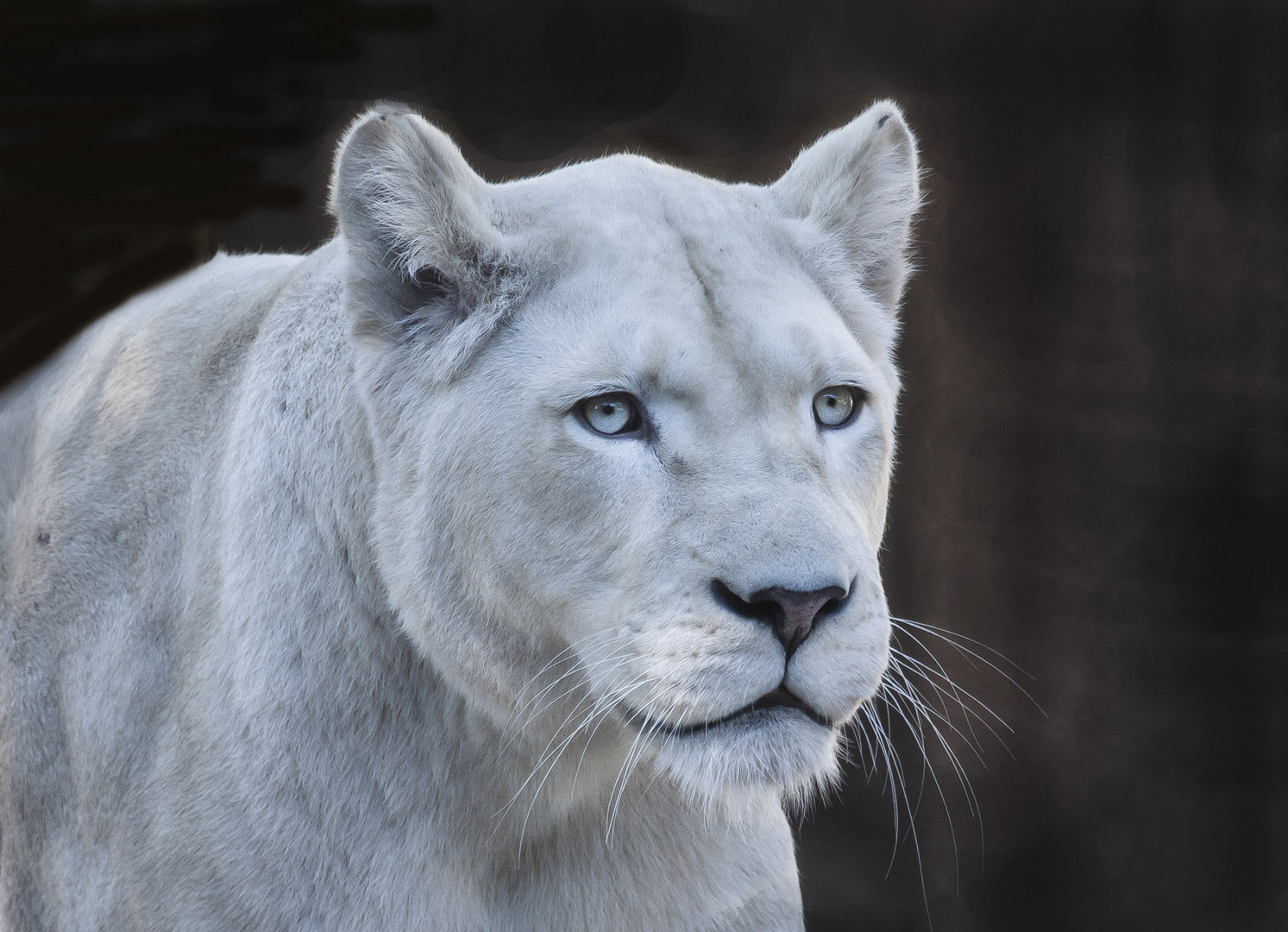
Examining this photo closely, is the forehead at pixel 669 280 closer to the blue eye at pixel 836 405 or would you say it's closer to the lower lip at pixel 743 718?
the blue eye at pixel 836 405

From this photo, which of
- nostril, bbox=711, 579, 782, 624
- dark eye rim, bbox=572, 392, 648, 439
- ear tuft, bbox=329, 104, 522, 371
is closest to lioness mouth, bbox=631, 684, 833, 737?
nostril, bbox=711, 579, 782, 624

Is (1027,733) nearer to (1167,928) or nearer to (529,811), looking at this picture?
(1167,928)

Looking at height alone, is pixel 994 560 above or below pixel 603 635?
below

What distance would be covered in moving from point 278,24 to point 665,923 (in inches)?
128

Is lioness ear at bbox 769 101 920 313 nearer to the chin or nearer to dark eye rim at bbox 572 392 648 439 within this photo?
dark eye rim at bbox 572 392 648 439

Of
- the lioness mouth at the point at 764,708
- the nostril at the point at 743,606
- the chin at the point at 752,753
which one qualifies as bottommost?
the chin at the point at 752,753

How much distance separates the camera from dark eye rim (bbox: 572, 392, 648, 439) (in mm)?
1662

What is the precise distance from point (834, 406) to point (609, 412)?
15.0 inches

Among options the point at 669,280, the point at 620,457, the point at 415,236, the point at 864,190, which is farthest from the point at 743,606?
the point at 864,190

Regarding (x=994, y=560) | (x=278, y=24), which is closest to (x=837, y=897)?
(x=994, y=560)

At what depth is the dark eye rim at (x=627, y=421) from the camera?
1662 millimetres

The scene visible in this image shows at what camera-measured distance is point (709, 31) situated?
3986mm

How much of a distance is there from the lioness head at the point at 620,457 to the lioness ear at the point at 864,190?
0.16 meters

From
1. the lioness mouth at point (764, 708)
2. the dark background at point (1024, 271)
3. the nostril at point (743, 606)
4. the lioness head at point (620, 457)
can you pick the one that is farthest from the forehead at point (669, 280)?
the dark background at point (1024, 271)
